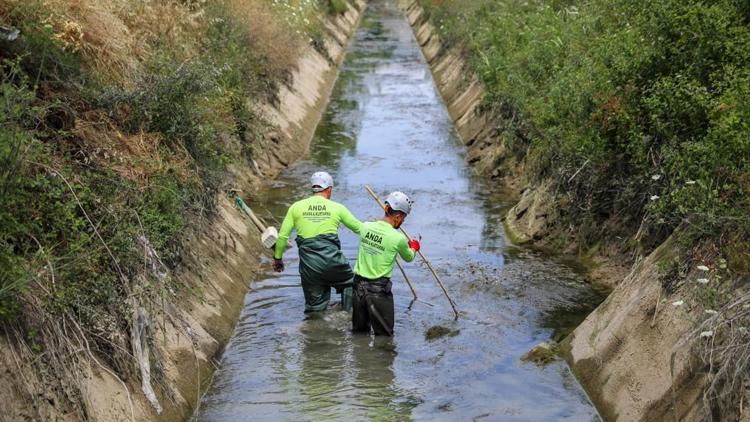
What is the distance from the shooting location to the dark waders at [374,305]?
11.5 m

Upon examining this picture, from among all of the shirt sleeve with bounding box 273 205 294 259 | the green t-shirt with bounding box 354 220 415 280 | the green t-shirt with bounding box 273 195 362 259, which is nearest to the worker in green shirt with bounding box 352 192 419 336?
the green t-shirt with bounding box 354 220 415 280

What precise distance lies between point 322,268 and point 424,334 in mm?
1396

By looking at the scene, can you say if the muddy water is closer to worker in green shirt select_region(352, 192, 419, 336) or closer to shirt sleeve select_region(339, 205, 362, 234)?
worker in green shirt select_region(352, 192, 419, 336)

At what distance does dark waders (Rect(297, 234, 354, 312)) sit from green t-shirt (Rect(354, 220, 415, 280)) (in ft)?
2.37

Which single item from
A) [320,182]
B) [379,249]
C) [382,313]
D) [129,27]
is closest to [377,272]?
[379,249]

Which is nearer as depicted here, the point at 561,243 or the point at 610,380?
the point at 610,380

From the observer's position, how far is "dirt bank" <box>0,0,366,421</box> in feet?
24.5

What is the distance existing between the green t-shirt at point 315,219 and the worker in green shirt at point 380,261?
54 cm

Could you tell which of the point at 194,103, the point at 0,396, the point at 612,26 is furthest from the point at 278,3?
the point at 0,396

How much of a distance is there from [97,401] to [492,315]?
599 cm

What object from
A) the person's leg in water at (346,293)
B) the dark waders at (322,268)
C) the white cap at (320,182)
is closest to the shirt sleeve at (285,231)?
the dark waders at (322,268)

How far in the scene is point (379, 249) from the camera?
11398mm

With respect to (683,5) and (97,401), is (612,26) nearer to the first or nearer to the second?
(683,5)

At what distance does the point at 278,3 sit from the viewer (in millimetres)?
28328
